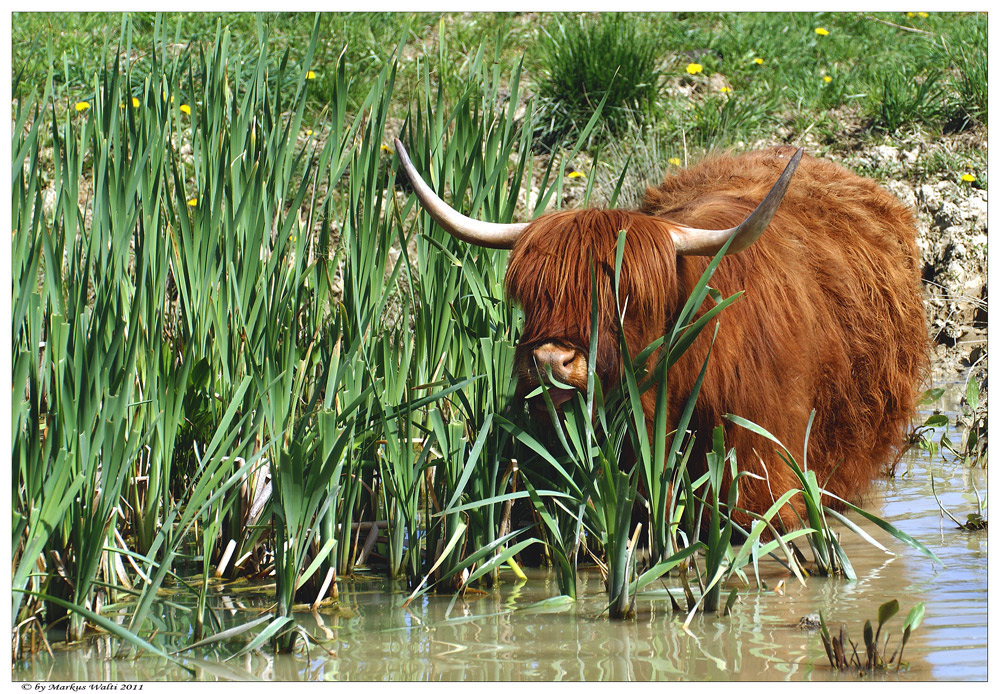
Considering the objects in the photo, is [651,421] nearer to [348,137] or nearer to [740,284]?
[740,284]

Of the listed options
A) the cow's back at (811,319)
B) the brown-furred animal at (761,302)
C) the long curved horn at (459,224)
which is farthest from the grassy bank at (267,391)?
the cow's back at (811,319)

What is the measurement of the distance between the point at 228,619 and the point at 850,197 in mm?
3003

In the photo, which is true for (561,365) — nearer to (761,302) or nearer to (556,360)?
(556,360)

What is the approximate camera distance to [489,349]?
9.42 ft

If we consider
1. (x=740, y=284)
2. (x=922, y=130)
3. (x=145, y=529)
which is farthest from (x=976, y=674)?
(x=922, y=130)

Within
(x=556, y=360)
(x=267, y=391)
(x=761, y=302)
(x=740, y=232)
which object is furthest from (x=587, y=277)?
(x=267, y=391)

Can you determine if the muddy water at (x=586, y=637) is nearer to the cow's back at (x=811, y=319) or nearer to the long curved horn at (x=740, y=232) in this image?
the cow's back at (x=811, y=319)

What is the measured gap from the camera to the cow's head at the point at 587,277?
2.63 m

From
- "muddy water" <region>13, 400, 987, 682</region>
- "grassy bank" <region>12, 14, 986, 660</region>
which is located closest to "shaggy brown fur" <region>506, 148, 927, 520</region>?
"grassy bank" <region>12, 14, 986, 660</region>

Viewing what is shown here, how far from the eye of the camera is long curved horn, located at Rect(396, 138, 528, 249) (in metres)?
2.93

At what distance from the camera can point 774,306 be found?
10.3ft

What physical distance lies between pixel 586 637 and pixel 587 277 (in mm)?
947

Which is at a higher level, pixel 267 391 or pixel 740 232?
pixel 740 232

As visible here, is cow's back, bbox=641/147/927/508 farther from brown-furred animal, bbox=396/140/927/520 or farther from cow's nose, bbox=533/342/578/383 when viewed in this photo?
cow's nose, bbox=533/342/578/383
